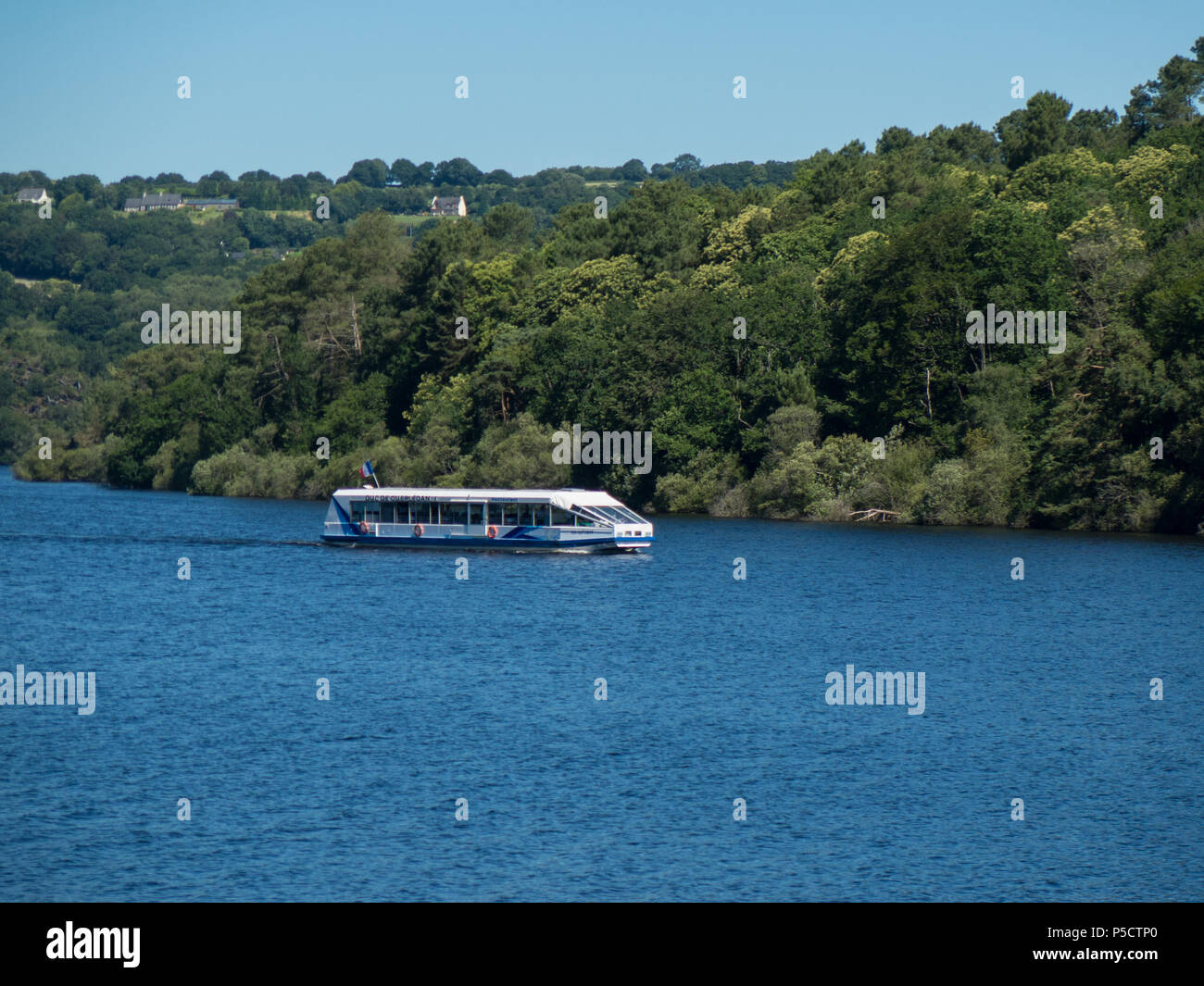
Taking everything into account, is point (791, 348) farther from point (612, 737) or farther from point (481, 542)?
point (612, 737)

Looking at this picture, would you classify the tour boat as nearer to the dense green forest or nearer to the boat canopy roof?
the boat canopy roof

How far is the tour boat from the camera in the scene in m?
88.4

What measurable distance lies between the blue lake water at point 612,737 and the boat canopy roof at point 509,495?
33.3 ft

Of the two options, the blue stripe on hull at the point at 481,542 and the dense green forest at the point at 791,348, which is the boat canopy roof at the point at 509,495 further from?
the dense green forest at the point at 791,348

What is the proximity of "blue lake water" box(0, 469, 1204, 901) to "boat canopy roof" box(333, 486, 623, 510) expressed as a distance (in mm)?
10145

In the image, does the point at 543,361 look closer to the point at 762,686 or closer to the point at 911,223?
the point at 911,223

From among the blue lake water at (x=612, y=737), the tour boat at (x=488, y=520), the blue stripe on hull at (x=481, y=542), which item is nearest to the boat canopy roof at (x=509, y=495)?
the tour boat at (x=488, y=520)

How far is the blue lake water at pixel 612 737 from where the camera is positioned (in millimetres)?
28234

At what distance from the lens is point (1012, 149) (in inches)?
6078

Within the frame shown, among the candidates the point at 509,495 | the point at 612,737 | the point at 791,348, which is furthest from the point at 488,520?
the point at 612,737

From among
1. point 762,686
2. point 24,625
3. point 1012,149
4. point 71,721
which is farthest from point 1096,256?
point 71,721

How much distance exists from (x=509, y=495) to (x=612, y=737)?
2018 inches

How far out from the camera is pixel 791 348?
123 meters
